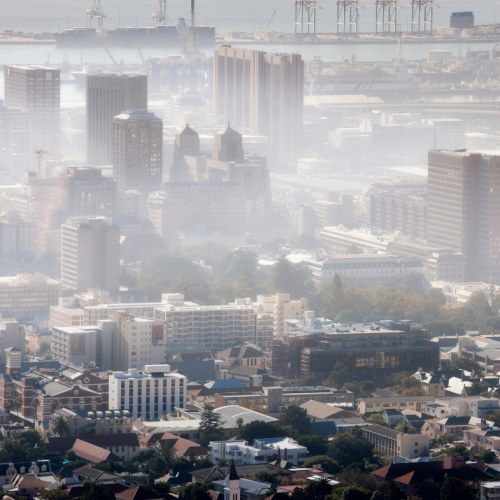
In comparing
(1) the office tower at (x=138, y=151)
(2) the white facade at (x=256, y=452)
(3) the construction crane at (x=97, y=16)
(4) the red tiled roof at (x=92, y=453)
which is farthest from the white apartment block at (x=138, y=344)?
A: (3) the construction crane at (x=97, y=16)

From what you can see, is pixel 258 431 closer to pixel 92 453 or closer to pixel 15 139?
pixel 92 453

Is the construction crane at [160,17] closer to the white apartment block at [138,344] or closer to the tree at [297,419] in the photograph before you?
the white apartment block at [138,344]

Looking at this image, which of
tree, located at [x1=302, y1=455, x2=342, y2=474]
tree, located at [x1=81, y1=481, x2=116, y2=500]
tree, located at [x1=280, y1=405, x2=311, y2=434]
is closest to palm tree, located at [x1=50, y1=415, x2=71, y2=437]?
tree, located at [x1=280, y1=405, x2=311, y2=434]

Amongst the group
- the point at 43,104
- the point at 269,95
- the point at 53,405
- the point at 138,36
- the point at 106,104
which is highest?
the point at 138,36

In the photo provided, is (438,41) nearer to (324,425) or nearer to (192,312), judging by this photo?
(192,312)

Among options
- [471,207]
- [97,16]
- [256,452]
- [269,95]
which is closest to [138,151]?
[471,207]
